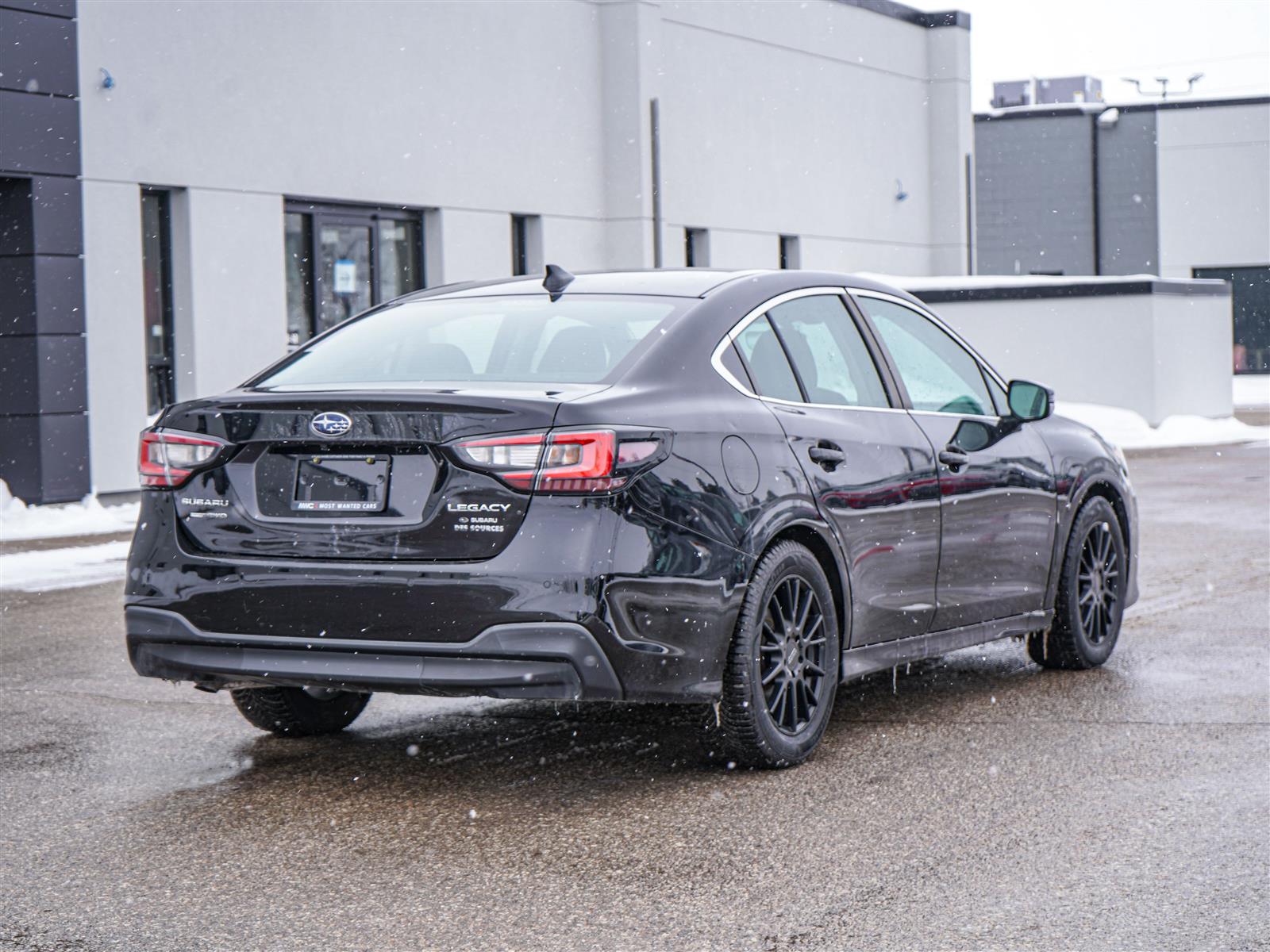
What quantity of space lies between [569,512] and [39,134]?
470 inches

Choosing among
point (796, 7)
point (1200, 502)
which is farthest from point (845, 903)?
point (796, 7)

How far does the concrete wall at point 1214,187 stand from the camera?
44.3 meters

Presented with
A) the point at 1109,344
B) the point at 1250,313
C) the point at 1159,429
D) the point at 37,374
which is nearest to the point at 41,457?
the point at 37,374

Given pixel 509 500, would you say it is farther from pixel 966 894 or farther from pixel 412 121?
pixel 412 121

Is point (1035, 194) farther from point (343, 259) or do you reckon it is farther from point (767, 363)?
point (767, 363)

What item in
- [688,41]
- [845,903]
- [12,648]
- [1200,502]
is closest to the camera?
[845,903]

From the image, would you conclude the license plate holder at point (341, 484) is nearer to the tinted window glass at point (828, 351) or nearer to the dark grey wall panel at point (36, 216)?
the tinted window glass at point (828, 351)

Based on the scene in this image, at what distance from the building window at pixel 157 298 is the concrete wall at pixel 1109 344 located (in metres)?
12.4

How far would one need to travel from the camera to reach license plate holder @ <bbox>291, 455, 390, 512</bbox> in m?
5.05

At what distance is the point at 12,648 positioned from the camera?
8.34 metres

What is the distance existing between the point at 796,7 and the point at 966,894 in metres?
25.3

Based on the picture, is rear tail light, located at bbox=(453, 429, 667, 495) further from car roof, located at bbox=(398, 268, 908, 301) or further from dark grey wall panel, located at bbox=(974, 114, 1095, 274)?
dark grey wall panel, located at bbox=(974, 114, 1095, 274)

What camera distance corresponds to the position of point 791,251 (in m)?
28.4

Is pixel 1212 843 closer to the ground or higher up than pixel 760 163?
closer to the ground
